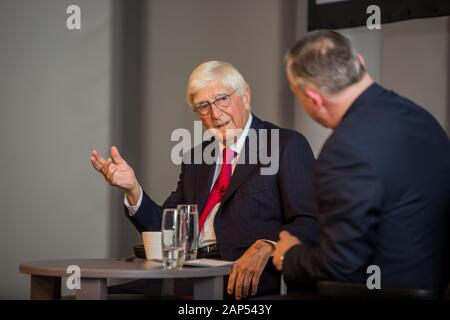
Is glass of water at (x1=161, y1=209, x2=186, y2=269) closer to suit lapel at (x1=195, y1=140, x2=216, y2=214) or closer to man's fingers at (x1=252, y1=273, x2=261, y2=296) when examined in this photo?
man's fingers at (x1=252, y1=273, x2=261, y2=296)

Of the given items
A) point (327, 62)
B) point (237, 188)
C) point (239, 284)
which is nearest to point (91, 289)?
point (239, 284)

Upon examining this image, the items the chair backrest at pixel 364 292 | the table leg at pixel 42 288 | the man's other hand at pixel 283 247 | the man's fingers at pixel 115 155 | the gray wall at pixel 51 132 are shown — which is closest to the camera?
the chair backrest at pixel 364 292

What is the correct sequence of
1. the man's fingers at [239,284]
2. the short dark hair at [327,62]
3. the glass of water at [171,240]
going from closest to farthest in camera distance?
1. the short dark hair at [327,62]
2. the glass of water at [171,240]
3. the man's fingers at [239,284]

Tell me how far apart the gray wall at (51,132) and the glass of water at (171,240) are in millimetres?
2259

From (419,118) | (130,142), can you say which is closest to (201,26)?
(130,142)

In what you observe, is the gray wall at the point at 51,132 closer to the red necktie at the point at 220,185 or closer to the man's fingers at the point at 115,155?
the red necktie at the point at 220,185

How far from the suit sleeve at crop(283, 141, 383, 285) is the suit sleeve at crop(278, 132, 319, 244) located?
98cm

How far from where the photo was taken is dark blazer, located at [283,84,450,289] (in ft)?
5.55

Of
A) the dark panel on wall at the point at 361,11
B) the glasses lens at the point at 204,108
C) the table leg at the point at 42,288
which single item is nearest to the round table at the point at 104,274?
the table leg at the point at 42,288

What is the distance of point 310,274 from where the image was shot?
69.9 inches

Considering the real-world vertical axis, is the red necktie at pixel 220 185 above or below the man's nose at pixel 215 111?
below

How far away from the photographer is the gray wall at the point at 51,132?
4.33 metres

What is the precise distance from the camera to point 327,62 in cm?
179
